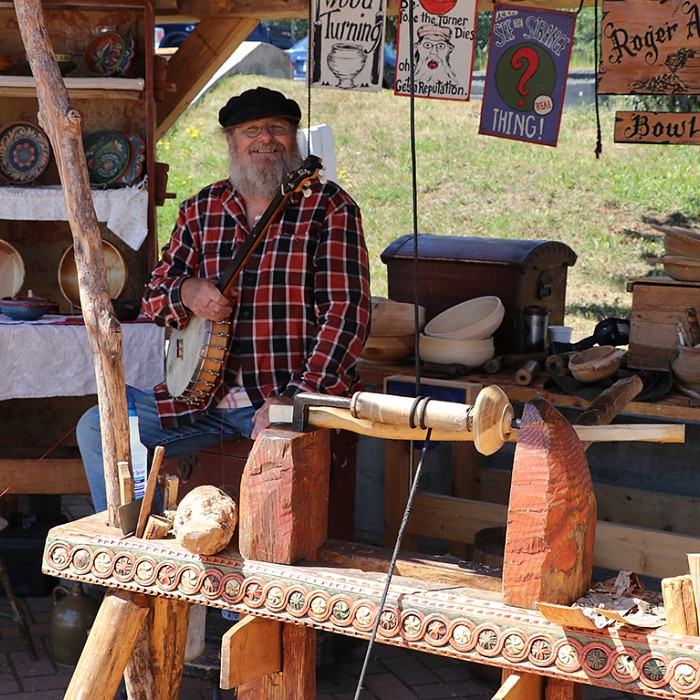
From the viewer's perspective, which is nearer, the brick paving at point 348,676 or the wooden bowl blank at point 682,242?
the brick paving at point 348,676

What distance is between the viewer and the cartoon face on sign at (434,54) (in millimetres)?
4938

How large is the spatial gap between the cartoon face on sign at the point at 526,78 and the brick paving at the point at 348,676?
2507 mm

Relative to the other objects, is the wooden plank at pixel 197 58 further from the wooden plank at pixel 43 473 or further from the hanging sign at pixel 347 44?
the wooden plank at pixel 43 473

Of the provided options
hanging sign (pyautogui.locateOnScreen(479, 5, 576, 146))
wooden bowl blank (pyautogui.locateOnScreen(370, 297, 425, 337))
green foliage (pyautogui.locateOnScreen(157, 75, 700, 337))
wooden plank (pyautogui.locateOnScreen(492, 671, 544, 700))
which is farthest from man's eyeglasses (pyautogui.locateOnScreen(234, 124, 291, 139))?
green foliage (pyautogui.locateOnScreen(157, 75, 700, 337))

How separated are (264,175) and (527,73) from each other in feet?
5.39

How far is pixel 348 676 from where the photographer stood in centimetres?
384

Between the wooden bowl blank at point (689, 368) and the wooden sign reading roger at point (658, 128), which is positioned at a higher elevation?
the wooden sign reading roger at point (658, 128)

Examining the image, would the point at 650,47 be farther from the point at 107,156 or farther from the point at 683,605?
the point at 683,605

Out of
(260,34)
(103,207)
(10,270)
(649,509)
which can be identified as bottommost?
(649,509)

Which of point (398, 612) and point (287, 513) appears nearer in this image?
point (398, 612)

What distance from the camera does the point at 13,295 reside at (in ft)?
16.6

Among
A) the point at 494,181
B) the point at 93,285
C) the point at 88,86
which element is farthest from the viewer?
the point at 494,181

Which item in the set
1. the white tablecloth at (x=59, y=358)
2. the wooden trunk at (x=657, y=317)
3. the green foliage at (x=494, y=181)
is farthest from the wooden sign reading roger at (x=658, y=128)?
the green foliage at (x=494, y=181)

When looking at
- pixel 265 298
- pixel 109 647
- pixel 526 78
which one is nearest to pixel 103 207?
pixel 265 298
